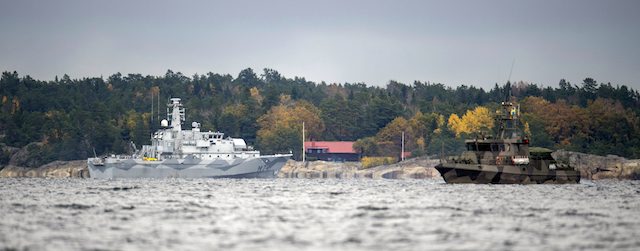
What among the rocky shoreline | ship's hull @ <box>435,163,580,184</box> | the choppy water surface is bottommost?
the choppy water surface

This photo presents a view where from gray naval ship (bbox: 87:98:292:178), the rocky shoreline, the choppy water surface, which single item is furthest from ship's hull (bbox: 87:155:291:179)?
the choppy water surface

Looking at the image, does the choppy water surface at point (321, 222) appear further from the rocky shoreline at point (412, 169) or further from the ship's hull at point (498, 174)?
the rocky shoreline at point (412, 169)

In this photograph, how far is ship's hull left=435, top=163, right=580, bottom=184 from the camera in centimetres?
10431

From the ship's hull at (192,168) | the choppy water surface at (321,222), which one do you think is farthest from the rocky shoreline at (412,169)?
the choppy water surface at (321,222)

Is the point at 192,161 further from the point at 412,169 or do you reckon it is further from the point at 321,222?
the point at 321,222

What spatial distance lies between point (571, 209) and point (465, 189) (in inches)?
1045

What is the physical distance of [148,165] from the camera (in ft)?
519

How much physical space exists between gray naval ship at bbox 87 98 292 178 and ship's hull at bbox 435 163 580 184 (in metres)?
50.9

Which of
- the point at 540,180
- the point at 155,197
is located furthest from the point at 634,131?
the point at 155,197

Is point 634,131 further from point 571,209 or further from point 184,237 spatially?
point 184,237

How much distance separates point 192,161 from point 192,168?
39.6 inches

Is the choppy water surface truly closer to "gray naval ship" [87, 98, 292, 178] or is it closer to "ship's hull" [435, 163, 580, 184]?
"ship's hull" [435, 163, 580, 184]

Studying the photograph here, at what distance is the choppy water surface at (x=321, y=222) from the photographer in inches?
1882

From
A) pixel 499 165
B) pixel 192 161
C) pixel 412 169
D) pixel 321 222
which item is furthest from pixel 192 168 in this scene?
pixel 321 222
